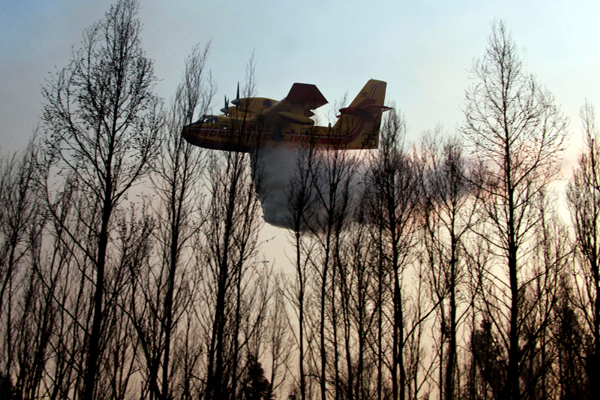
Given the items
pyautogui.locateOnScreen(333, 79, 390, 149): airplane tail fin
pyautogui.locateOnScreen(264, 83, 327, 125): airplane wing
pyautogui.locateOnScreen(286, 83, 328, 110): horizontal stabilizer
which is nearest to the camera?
pyautogui.locateOnScreen(286, 83, 328, 110): horizontal stabilizer

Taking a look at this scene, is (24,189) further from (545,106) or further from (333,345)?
(545,106)

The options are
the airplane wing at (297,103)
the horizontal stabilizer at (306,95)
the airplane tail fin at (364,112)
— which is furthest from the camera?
the airplane tail fin at (364,112)

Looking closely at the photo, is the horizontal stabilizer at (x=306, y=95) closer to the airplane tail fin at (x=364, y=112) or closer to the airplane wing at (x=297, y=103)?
the airplane wing at (x=297, y=103)

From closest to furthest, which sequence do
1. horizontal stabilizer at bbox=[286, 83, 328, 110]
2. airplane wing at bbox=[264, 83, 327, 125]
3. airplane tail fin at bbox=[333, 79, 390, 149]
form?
horizontal stabilizer at bbox=[286, 83, 328, 110] → airplane wing at bbox=[264, 83, 327, 125] → airplane tail fin at bbox=[333, 79, 390, 149]

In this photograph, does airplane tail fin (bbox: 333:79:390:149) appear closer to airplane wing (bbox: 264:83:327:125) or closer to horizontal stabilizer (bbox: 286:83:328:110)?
horizontal stabilizer (bbox: 286:83:328:110)

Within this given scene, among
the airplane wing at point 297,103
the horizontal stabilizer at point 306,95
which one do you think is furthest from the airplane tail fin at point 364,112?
the airplane wing at point 297,103

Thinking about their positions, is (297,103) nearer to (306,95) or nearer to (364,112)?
(306,95)

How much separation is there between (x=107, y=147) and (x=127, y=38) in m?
2.18

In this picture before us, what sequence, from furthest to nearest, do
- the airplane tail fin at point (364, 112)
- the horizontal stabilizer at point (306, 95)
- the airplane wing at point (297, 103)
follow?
the airplane tail fin at point (364, 112) → the airplane wing at point (297, 103) → the horizontal stabilizer at point (306, 95)

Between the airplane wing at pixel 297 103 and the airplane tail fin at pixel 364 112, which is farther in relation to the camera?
the airplane tail fin at pixel 364 112

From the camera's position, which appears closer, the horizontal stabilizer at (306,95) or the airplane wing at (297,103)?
the horizontal stabilizer at (306,95)

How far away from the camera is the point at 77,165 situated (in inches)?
296

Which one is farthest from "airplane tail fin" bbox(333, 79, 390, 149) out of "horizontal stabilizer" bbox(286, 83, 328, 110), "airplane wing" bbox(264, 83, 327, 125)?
"airplane wing" bbox(264, 83, 327, 125)

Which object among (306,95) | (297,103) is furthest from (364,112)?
(297,103)
